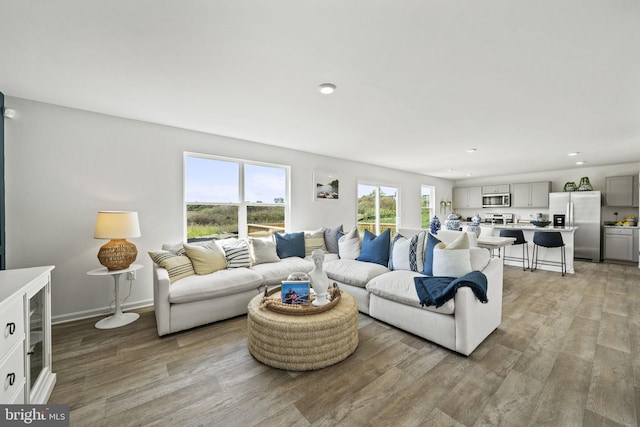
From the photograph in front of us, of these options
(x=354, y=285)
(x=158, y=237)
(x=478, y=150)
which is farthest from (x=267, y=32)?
(x=478, y=150)

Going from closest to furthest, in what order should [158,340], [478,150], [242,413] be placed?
[242,413], [158,340], [478,150]

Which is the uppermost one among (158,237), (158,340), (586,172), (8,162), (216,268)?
(586,172)

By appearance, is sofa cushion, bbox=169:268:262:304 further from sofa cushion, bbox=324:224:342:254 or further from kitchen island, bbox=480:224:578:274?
kitchen island, bbox=480:224:578:274

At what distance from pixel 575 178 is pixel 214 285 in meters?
8.94

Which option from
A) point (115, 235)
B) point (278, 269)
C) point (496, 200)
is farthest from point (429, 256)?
point (496, 200)

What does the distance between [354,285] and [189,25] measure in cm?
282

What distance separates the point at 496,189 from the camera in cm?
803

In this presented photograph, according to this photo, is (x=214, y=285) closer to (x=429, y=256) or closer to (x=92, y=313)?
(x=92, y=313)

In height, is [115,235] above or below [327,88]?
below

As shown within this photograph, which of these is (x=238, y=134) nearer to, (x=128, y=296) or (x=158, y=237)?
(x=158, y=237)

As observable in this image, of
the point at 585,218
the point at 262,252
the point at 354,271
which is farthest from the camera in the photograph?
the point at 585,218

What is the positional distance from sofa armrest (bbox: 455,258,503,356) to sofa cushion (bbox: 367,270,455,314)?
0.09 metres

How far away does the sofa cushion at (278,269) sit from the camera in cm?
325

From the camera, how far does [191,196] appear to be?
381 centimetres
